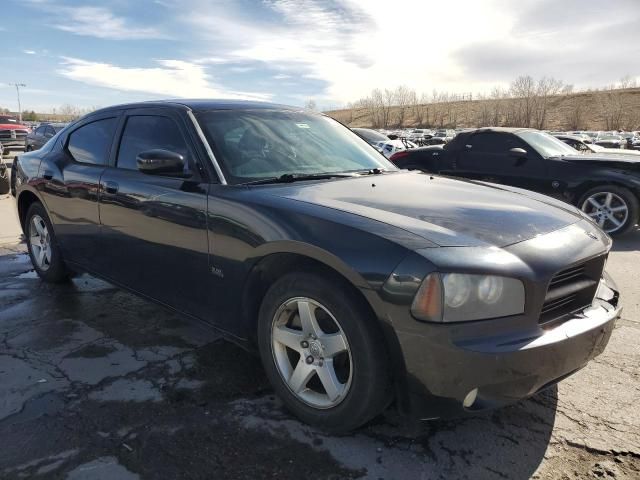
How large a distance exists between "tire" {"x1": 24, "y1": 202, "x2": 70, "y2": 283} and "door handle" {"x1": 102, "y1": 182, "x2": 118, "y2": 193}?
1202 millimetres

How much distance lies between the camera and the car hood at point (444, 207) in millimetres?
2314

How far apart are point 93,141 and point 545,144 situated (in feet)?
Answer: 23.1

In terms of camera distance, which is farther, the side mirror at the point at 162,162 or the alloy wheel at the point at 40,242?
the alloy wheel at the point at 40,242

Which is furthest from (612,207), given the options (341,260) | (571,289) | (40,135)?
(40,135)

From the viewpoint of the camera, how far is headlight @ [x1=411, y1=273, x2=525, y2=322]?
204cm

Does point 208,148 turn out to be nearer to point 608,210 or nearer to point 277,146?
point 277,146

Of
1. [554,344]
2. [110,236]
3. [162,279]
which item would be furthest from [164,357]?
[554,344]

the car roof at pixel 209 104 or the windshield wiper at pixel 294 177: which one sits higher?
the car roof at pixel 209 104

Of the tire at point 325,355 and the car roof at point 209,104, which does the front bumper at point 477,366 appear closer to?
the tire at point 325,355

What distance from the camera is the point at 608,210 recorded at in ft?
24.2

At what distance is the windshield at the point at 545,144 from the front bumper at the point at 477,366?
21.7ft

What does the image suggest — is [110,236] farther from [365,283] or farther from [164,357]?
[365,283]

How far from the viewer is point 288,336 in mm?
2555

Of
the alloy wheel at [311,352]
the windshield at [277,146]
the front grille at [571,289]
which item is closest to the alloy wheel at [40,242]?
the windshield at [277,146]
